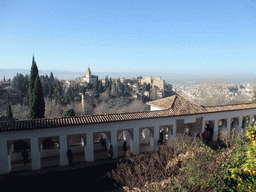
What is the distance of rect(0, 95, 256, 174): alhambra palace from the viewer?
9.40m

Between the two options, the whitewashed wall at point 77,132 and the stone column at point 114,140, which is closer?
the whitewashed wall at point 77,132

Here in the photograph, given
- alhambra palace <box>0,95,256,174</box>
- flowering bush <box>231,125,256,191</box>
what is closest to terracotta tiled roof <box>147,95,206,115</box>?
alhambra palace <box>0,95,256,174</box>

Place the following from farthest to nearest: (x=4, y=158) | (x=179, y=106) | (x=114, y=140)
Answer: (x=179, y=106) < (x=114, y=140) < (x=4, y=158)

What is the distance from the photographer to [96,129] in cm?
1067

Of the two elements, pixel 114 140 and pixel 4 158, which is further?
pixel 114 140

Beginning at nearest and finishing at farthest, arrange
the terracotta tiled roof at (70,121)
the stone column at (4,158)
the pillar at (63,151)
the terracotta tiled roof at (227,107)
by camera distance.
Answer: the stone column at (4,158) → the terracotta tiled roof at (70,121) → the pillar at (63,151) → the terracotta tiled roof at (227,107)

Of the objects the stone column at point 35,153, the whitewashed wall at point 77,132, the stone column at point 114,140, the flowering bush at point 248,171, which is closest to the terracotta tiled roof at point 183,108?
the whitewashed wall at point 77,132

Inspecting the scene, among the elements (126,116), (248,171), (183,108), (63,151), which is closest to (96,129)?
(126,116)

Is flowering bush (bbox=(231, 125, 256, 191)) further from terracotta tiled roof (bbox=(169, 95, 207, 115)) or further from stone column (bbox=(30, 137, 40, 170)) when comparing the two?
stone column (bbox=(30, 137, 40, 170))

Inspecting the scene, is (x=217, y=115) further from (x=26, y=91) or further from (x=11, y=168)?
(x=26, y=91)

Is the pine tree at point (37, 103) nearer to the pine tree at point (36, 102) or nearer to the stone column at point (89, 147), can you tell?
the pine tree at point (36, 102)

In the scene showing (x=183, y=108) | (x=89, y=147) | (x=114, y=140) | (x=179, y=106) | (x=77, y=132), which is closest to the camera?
(x=77, y=132)

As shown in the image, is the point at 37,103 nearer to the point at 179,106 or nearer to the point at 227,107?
the point at 179,106

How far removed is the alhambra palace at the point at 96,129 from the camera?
30.8 ft
